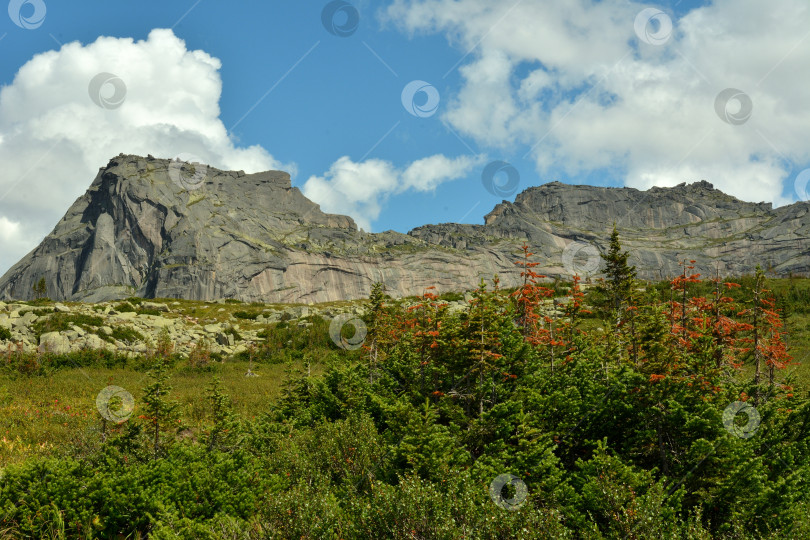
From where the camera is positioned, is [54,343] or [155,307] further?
[155,307]

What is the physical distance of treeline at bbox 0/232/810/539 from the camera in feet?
22.9

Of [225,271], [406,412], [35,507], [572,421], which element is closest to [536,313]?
[572,421]

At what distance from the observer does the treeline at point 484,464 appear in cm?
697

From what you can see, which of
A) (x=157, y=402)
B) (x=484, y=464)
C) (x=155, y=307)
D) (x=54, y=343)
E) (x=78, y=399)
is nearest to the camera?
(x=484, y=464)

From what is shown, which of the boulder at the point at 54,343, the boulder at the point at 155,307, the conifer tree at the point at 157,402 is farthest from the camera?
the boulder at the point at 155,307

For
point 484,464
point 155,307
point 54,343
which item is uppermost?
point 155,307

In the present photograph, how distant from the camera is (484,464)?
8.84 meters

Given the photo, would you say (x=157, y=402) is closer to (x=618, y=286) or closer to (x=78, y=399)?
(x=78, y=399)

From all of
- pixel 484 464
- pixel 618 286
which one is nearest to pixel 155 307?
pixel 618 286

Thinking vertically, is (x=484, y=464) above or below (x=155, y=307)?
below

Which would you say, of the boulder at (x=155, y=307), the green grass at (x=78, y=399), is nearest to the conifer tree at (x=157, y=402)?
the green grass at (x=78, y=399)

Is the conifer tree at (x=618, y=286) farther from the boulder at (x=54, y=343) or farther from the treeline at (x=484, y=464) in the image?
the boulder at (x=54, y=343)

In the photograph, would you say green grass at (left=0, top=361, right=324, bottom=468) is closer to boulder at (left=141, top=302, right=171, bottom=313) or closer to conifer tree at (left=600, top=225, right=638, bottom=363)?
conifer tree at (left=600, top=225, right=638, bottom=363)

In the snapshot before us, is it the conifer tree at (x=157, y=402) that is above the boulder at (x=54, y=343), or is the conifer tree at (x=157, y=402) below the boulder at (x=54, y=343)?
below
